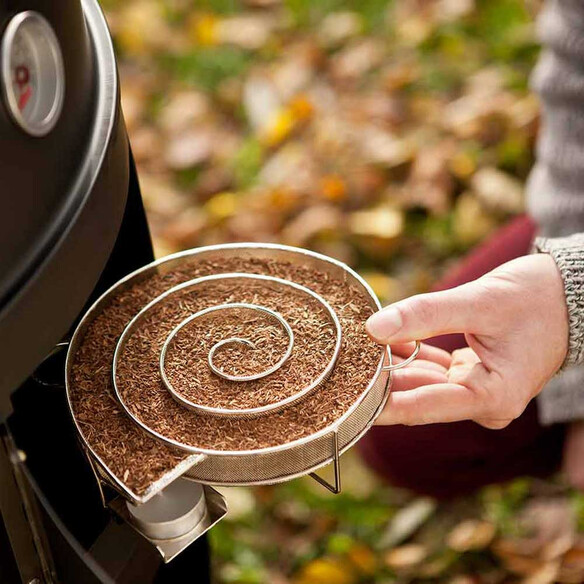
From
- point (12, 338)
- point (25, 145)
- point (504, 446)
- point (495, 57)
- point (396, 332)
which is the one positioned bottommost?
point (504, 446)

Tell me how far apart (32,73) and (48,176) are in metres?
0.07

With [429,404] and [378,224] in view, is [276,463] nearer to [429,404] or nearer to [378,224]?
[429,404]

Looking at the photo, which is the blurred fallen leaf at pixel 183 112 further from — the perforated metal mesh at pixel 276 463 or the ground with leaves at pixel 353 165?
the perforated metal mesh at pixel 276 463

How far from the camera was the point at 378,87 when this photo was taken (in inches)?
82.5

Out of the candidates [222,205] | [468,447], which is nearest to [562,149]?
[468,447]

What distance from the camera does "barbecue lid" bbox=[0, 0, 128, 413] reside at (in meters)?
0.55

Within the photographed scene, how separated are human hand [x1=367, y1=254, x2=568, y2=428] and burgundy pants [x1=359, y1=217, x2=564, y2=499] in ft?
1.15

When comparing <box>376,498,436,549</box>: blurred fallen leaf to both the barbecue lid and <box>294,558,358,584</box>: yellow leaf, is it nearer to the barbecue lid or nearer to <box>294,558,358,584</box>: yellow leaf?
<box>294,558,358,584</box>: yellow leaf

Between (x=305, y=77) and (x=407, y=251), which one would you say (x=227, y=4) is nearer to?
(x=305, y=77)

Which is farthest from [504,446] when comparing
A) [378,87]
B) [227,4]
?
[227,4]

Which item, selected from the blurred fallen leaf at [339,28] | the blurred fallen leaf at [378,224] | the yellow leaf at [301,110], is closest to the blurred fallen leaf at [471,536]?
the blurred fallen leaf at [378,224]

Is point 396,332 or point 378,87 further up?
point 396,332

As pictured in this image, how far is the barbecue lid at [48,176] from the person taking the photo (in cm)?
55

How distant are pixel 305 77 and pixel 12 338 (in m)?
1.67
